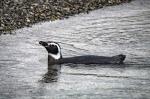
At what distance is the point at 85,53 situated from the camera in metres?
20.1

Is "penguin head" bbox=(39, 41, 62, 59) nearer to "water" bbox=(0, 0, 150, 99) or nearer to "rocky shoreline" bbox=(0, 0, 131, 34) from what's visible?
"water" bbox=(0, 0, 150, 99)

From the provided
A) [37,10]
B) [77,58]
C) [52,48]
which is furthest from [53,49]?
[37,10]

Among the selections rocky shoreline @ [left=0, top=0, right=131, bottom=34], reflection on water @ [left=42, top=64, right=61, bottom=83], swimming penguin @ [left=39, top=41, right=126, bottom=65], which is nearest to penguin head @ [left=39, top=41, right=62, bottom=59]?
swimming penguin @ [left=39, top=41, right=126, bottom=65]

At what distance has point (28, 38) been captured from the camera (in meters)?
22.5

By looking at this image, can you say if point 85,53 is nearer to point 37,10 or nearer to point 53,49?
point 53,49

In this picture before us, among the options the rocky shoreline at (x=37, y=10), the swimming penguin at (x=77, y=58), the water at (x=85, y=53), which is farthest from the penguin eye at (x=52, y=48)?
the rocky shoreline at (x=37, y=10)

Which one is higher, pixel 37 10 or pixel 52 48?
pixel 52 48

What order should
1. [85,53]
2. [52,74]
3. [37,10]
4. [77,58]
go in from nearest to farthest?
[52,74] → [77,58] → [85,53] → [37,10]

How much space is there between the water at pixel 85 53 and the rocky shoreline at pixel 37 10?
0.69 m

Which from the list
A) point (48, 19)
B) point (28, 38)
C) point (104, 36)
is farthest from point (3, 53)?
point (48, 19)

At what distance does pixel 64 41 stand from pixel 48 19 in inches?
176

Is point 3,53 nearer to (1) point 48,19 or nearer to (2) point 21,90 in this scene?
(2) point 21,90

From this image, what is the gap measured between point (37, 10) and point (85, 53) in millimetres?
7364

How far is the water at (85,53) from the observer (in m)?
16.0
